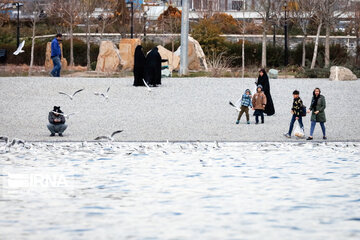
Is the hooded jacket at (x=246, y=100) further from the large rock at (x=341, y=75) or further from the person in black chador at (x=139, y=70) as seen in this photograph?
the large rock at (x=341, y=75)

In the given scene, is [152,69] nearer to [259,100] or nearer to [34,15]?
[259,100]

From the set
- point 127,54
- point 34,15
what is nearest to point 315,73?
point 127,54

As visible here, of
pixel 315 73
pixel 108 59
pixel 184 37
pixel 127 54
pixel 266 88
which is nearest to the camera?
pixel 266 88

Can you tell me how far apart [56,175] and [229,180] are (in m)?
2.35

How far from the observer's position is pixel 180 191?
31.8ft

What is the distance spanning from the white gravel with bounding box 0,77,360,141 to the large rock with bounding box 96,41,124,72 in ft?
28.2

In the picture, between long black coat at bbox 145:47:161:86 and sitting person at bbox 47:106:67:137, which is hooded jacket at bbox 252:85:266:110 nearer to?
sitting person at bbox 47:106:67:137

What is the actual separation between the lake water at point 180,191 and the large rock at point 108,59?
21.4 meters

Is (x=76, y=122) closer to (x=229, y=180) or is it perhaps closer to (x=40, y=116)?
(x=40, y=116)

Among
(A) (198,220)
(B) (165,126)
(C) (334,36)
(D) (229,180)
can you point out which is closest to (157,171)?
(D) (229,180)

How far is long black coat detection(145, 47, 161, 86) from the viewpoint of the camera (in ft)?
80.6

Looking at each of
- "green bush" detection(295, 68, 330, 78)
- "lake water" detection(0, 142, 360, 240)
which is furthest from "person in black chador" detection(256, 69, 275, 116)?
"green bush" detection(295, 68, 330, 78)

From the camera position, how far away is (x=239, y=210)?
28.0ft

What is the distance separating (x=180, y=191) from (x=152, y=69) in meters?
15.1
